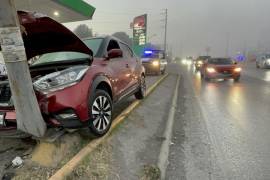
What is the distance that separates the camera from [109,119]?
4543mm

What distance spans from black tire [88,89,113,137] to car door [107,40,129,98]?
659mm

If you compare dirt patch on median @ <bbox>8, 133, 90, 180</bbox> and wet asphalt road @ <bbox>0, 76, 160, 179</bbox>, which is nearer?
dirt patch on median @ <bbox>8, 133, 90, 180</bbox>

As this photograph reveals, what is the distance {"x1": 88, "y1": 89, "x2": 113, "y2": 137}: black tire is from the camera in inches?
157

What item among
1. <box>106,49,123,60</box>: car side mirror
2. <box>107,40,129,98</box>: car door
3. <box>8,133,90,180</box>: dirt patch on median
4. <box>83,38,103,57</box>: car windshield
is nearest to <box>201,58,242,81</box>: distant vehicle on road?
<box>107,40,129,98</box>: car door

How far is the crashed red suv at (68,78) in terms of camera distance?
142 inches

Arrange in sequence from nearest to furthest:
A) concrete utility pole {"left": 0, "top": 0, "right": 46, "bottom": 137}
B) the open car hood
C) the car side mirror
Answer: concrete utility pole {"left": 0, "top": 0, "right": 46, "bottom": 137} → the open car hood → the car side mirror

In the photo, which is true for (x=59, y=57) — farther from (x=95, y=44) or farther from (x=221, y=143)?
(x=221, y=143)

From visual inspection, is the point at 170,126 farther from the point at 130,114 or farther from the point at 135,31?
the point at 135,31

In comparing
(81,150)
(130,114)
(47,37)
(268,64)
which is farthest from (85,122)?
(268,64)

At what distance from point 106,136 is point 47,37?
185 cm

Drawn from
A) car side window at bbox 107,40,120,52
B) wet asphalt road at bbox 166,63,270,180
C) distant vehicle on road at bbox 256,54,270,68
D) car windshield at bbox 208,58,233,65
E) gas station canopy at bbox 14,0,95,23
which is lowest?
distant vehicle on road at bbox 256,54,270,68

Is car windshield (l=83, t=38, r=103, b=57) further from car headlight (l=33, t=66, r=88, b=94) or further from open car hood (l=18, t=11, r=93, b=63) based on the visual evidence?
car headlight (l=33, t=66, r=88, b=94)

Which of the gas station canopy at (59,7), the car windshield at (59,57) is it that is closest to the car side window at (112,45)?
the car windshield at (59,57)

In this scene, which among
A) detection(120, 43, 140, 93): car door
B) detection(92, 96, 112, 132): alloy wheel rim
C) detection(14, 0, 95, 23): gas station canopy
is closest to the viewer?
detection(92, 96, 112, 132): alloy wheel rim
